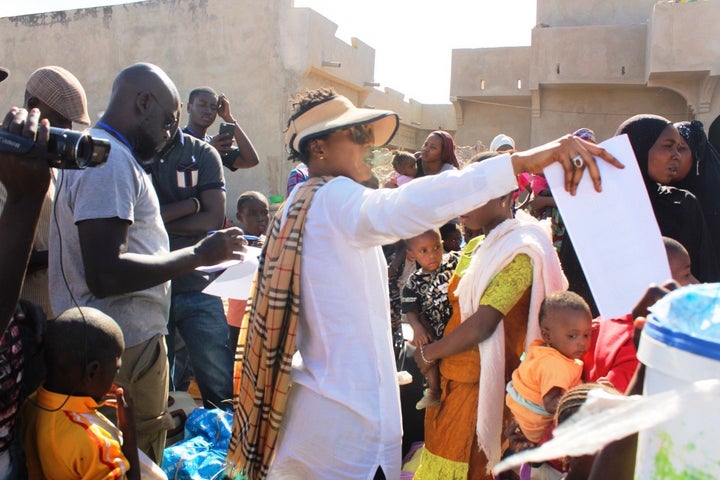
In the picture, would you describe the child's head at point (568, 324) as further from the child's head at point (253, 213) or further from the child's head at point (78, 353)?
the child's head at point (253, 213)

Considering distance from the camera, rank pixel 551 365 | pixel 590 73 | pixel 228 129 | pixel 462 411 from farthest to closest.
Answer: pixel 590 73 < pixel 228 129 < pixel 462 411 < pixel 551 365

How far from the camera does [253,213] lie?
5043 mm

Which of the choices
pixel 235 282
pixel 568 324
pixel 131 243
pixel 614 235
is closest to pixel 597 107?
pixel 235 282

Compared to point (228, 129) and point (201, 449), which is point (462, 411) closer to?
point (201, 449)

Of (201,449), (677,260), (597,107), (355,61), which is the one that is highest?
(355,61)

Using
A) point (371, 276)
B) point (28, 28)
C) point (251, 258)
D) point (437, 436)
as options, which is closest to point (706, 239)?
point (437, 436)

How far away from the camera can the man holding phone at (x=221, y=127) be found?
498cm

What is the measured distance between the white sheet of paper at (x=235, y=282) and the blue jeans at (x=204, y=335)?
0.67m

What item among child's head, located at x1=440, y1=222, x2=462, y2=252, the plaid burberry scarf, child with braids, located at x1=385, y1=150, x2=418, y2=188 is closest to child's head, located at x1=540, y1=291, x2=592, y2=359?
the plaid burberry scarf

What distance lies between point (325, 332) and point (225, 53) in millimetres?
12521

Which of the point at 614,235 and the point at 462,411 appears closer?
the point at 614,235

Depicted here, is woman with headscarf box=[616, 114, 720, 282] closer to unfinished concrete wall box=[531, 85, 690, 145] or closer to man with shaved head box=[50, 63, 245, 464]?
man with shaved head box=[50, 63, 245, 464]

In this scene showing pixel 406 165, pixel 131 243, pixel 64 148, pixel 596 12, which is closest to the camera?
pixel 64 148

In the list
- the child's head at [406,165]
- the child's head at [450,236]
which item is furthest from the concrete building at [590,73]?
the child's head at [450,236]
